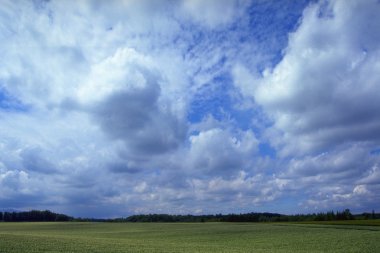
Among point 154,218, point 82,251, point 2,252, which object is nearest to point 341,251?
point 82,251

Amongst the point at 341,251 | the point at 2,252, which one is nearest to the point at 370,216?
the point at 341,251

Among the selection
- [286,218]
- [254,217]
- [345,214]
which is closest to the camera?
[345,214]

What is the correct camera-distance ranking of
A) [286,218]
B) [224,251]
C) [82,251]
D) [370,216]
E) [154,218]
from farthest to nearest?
[154,218]
[286,218]
[370,216]
[224,251]
[82,251]

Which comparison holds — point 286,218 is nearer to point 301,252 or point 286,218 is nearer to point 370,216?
point 370,216

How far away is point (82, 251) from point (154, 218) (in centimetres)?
16541

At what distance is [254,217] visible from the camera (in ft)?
599

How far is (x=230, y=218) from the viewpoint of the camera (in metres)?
171

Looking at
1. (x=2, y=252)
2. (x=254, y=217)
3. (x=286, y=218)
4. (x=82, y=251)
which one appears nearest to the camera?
(x=2, y=252)

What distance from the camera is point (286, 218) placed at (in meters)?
170

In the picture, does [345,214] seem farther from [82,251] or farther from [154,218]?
[82,251]

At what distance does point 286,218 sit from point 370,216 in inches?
1281

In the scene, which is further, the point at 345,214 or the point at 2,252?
the point at 345,214

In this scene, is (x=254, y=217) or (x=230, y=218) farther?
(x=254, y=217)

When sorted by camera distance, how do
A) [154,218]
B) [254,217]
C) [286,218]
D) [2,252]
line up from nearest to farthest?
[2,252], [286,218], [254,217], [154,218]
